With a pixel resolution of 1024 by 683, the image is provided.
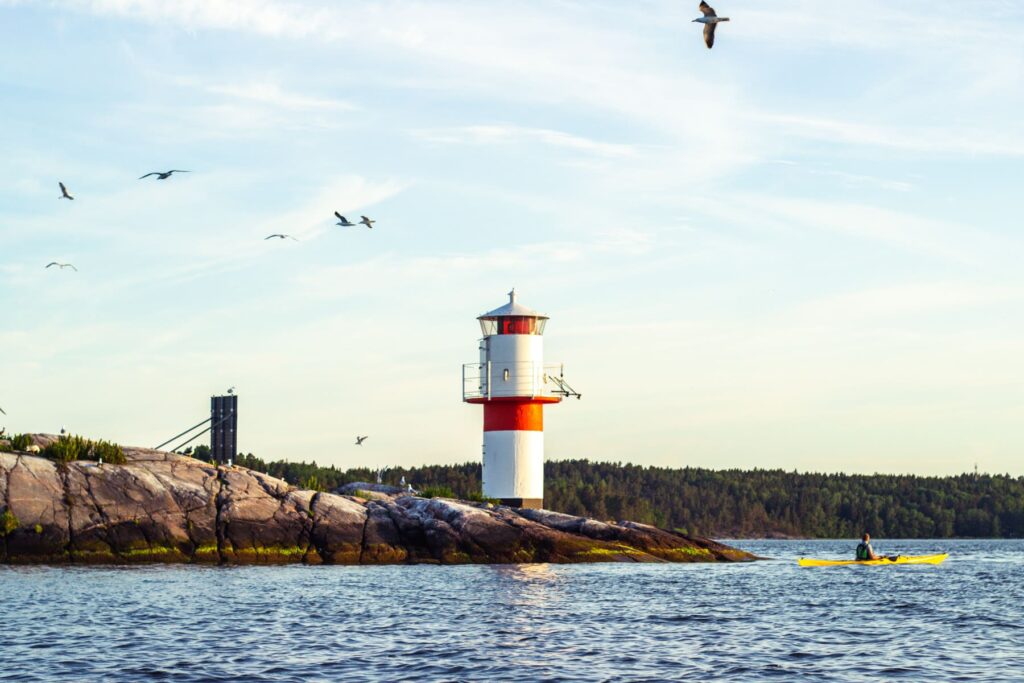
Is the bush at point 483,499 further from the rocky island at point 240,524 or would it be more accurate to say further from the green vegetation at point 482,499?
the rocky island at point 240,524

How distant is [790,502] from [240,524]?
4635 inches

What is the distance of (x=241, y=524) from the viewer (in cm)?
4900

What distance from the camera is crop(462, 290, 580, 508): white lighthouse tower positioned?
57.7 m

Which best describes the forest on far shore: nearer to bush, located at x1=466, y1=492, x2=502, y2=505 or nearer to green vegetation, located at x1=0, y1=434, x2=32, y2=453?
bush, located at x1=466, y1=492, x2=502, y2=505

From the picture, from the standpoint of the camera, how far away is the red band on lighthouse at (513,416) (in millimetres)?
57688

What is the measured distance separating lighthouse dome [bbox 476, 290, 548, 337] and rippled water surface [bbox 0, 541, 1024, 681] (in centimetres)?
1241

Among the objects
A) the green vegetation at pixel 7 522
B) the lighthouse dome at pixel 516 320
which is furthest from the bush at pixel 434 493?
the green vegetation at pixel 7 522

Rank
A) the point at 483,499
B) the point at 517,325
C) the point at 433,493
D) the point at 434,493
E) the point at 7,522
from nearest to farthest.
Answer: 1. the point at 7,522
2. the point at 483,499
3. the point at 517,325
4. the point at 433,493
5. the point at 434,493

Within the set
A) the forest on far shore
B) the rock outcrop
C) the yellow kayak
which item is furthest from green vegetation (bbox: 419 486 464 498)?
the forest on far shore

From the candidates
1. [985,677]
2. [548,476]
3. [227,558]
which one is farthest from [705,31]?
[548,476]

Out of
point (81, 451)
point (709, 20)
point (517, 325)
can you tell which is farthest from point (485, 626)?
point (517, 325)

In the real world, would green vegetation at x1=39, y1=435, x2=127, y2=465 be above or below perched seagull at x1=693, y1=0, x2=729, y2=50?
below

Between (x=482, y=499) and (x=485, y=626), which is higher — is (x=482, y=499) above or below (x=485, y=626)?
above

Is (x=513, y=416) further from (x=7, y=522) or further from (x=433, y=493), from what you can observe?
(x=7, y=522)
